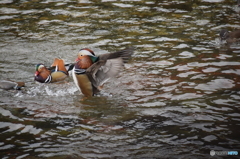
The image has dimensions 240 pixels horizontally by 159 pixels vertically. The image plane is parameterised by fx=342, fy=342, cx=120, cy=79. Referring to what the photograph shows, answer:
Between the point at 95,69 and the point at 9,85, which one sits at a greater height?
the point at 95,69

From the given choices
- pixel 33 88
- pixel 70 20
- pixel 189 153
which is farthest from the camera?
pixel 70 20

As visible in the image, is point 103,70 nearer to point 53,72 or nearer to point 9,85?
point 53,72

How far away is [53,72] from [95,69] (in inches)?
52.8

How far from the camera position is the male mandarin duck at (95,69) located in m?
5.50

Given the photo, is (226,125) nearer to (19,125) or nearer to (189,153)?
(189,153)

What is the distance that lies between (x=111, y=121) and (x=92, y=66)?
1163mm

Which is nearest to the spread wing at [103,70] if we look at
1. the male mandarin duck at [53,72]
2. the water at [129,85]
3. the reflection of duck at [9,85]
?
the water at [129,85]

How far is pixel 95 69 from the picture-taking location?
573 centimetres

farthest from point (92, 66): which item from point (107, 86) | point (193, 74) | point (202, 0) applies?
point (202, 0)

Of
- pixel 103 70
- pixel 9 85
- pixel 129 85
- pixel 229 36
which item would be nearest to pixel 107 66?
pixel 103 70

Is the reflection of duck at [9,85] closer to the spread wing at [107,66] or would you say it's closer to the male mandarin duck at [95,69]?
the male mandarin duck at [95,69]

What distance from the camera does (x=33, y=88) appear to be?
6.41 m

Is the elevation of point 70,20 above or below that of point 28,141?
above

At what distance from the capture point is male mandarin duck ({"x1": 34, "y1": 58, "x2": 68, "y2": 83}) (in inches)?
255
